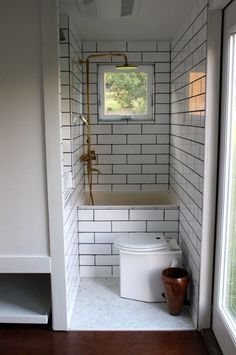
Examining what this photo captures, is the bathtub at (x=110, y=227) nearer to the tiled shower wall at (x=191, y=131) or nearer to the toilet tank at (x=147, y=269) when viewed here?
the tiled shower wall at (x=191, y=131)

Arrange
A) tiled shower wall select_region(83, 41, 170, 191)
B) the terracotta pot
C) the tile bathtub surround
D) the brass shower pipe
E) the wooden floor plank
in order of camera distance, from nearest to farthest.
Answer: the wooden floor plank
the terracotta pot
the tile bathtub surround
the brass shower pipe
tiled shower wall select_region(83, 41, 170, 191)

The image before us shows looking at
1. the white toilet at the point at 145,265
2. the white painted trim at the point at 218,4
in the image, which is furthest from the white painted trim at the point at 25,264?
the white painted trim at the point at 218,4

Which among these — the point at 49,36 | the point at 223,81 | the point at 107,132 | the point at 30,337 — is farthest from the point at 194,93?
the point at 30,337

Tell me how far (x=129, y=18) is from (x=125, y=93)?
0.85 metres

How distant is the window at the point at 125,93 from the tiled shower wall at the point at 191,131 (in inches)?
13.2

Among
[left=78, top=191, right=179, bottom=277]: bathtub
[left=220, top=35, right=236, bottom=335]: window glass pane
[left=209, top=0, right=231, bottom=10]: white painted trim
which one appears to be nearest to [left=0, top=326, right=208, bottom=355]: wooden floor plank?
[left=220, top=35, right=236, bottom=335]: window glass pane

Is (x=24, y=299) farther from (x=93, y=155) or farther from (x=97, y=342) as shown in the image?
(x=93, y=155)

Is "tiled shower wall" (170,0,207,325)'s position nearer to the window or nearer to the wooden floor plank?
the wooden floor plank

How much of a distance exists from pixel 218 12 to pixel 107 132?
1637mm

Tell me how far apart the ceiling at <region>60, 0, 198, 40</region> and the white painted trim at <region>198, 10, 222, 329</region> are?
43cm

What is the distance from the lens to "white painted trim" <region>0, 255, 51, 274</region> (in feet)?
7.36

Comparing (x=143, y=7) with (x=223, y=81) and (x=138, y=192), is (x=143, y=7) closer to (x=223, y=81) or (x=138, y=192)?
(x=223, y=81)

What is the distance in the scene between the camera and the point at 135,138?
11.3 feet

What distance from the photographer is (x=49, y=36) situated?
2.03 m
